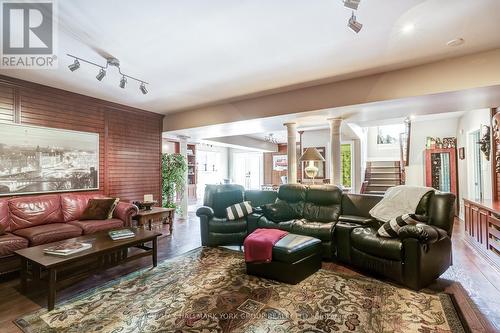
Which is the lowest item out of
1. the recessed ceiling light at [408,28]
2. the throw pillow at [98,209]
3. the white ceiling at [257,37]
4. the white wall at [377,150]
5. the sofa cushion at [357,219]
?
the sofa cushion at [357,219]

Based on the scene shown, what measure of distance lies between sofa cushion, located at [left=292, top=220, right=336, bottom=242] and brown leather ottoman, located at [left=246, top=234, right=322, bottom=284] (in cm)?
32

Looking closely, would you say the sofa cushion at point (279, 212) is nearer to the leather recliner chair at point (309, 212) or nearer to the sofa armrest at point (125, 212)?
the leather recliner chair at point (309, 212)

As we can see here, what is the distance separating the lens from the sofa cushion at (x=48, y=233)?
3.07 m

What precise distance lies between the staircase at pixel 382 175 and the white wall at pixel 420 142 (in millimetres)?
382

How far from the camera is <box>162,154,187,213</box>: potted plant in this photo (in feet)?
19.7

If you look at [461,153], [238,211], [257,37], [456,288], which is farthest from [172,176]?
[461,153]

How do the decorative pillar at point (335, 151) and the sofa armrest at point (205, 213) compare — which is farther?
the decorative pillar at point (335, 151)

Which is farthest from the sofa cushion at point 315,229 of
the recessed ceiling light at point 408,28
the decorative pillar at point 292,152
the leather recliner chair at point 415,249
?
the recessed ceiling light at point 408,28

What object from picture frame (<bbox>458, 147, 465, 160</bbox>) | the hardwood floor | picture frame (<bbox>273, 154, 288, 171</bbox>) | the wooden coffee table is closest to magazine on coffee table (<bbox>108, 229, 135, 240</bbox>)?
the wooden coffee table

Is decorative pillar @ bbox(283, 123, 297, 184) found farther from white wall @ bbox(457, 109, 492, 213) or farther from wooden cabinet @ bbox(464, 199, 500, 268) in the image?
white wall @ bbox(457, 109, 492, 213)

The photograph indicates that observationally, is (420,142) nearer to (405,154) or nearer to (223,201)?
(405,154)

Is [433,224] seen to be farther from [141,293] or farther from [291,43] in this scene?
[141,293]

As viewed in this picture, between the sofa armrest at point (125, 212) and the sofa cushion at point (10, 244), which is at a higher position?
the sofa armrest at point (125, 212)

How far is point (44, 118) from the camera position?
3973mm
